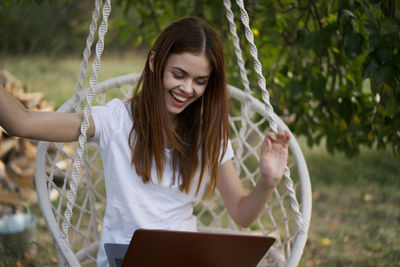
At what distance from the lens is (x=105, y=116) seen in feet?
4.93

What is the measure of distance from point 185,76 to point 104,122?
306 mm

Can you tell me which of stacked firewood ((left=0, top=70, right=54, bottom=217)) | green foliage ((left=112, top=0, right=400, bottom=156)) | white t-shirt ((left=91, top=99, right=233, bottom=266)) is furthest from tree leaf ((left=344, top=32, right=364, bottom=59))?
stacked firewood ((left=0, top=70, right=54, bottom=217))

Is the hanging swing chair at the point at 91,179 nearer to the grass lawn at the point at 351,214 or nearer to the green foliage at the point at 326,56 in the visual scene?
the green foliage at the point at 326,56

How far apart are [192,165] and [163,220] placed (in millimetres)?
210

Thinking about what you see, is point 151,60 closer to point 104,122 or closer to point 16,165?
point 104,122

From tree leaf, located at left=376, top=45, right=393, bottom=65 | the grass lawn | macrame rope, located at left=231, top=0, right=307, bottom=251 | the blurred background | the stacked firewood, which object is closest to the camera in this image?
macrame rope, located at left=231, top=0, right=307, bottom=251

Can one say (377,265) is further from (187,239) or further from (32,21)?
(32,21)

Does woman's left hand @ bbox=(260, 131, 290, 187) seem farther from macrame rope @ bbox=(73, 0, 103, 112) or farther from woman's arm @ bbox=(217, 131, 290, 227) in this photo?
macrame rope @ bbox=(73, 0, 103, 112)

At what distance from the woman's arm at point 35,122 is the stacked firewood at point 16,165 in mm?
1751

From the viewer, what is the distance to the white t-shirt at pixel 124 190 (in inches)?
59.6

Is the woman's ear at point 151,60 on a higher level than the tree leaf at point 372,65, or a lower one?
higher

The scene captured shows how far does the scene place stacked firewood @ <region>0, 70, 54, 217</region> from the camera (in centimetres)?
298

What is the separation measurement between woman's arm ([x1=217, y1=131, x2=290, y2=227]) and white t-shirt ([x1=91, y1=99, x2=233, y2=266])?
0.60 ft

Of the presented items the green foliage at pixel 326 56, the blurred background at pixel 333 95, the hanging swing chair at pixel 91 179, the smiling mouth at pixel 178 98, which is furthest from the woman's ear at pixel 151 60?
the green foliage at pixel 326 56
